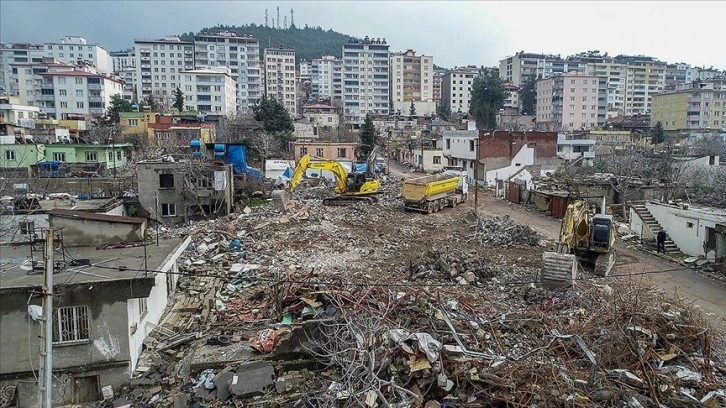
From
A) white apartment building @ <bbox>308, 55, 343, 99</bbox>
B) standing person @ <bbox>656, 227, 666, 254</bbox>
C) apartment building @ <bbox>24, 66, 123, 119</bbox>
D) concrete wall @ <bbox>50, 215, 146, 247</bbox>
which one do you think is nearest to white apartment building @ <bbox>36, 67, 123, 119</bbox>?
apartment building @ <bbox>24, 66, 123, 119</bbox>

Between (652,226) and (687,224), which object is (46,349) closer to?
(687,224)

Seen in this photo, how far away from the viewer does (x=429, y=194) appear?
28.4 metres

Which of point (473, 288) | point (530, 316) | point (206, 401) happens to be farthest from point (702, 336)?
point (206, 401)

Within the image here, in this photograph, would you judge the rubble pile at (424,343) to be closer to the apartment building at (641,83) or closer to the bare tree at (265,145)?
the bare tree at (265,145)

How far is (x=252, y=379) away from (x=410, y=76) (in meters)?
101

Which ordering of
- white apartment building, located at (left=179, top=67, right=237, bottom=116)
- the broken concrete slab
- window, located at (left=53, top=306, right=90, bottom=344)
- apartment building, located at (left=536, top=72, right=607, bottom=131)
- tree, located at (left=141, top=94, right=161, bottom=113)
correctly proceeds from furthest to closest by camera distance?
apartment building, located at (left=536, top=72, right=607, bottom=131) < white apartment building, located at (left=179, top=67, right=237, bottom=116) < tree, located at (left=141, top=94, right=161, bottom=113) < window, located at (left=53, top=306, right=90, bottom=344) < the broken concrete slab

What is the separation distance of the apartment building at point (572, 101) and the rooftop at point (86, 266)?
77.9 m

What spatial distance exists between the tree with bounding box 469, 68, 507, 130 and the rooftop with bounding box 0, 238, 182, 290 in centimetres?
6103

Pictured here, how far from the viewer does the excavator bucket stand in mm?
14805

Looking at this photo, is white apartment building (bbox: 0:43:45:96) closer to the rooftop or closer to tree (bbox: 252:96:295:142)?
tree (bbox: 252:96:295:142)

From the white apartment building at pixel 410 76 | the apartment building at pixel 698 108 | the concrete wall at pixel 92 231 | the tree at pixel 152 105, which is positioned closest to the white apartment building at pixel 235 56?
the tree at pixel 152 105

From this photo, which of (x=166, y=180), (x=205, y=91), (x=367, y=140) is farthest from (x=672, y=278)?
(x=205, y=91)

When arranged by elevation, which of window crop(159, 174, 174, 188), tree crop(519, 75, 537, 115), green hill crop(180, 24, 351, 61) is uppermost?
green hill crop(180, 24, 351, 61)

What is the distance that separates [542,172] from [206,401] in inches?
1390
